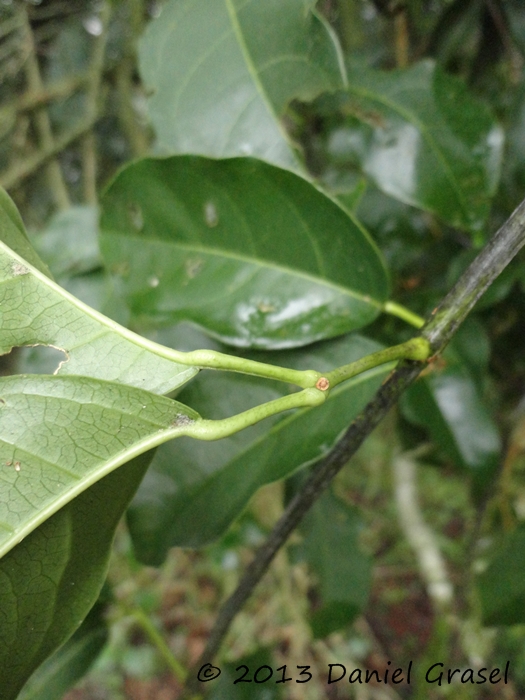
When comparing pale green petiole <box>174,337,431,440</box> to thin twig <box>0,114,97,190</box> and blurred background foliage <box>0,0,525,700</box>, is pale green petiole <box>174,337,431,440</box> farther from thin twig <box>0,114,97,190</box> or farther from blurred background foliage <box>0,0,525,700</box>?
thin twig <box>0,114,97,190</box>

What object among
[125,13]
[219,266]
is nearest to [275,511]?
[219,266]

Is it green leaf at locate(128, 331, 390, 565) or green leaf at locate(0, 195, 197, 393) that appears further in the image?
green leaf at locate(128, 331, 390, 565)

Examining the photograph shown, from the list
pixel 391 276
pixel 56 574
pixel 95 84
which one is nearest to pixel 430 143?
pixel 391 276

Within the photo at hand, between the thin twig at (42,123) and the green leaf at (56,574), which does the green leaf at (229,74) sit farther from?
the thin twig at (42,123)

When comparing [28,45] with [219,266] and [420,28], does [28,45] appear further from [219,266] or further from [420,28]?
[219,266]

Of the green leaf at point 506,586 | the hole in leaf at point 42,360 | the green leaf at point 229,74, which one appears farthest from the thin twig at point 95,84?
the green leaf at point 506,586

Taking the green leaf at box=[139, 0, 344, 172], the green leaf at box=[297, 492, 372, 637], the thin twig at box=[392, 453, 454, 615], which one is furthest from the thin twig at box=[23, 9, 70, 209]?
the thin twig at box=[392, 453, 454, 615]
